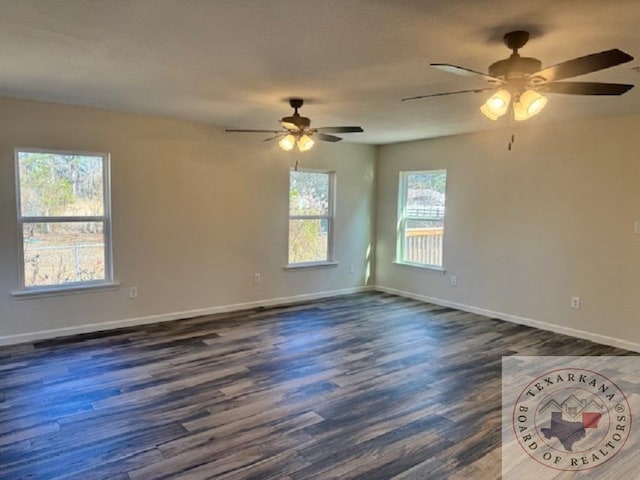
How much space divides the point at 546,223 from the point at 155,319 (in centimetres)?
461

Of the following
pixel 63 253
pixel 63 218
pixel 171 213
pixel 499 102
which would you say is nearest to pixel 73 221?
pixel 63 218

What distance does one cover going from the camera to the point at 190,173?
5.21m

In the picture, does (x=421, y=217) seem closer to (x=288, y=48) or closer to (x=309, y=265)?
(x=309, y=265)

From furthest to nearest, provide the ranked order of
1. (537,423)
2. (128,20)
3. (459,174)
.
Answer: (459,174) < (537,423) < (128,20)

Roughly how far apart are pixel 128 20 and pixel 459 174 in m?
4.55

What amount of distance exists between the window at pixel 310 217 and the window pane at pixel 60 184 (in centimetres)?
247

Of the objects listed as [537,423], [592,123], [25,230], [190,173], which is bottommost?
[537,423]

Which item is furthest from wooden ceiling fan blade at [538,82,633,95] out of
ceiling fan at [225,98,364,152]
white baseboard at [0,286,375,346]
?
white baseboard at [0,286,375,346]

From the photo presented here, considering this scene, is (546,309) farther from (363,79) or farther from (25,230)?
(25,230)

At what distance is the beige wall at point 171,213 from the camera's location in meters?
4.31

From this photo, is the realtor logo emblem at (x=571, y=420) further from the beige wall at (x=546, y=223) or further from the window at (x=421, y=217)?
the window at (x=421, y=217)

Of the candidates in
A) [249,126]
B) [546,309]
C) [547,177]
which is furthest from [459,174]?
[249,126]

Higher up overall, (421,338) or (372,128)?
(372,128)

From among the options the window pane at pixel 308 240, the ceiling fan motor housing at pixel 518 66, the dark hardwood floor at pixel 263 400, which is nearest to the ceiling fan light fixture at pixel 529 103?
the ceiling fan motor housing at pixel 518 66
